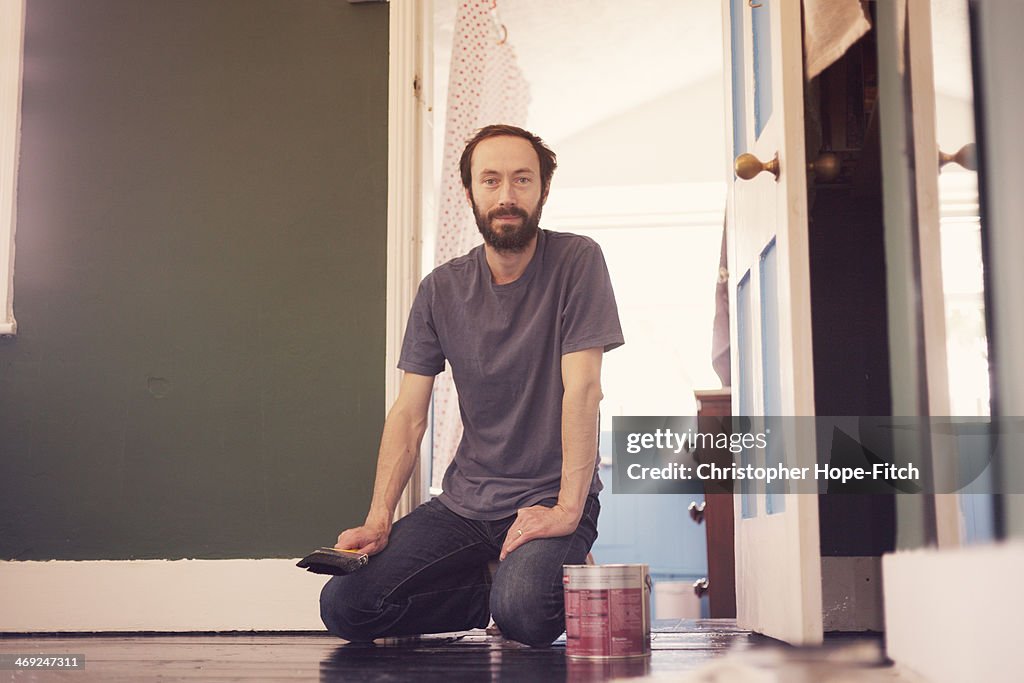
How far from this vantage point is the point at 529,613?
187cm

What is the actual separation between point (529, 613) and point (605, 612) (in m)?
0.24

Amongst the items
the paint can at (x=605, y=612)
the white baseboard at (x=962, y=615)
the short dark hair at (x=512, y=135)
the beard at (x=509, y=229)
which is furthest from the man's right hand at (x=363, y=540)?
the white baseboard at (x=962, y=615)

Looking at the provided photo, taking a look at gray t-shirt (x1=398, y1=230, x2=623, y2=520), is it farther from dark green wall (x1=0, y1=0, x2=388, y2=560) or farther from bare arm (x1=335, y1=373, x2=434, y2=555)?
dark green wall (x1=0, y1=0, x2=388, y2=560)

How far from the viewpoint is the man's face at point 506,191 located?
7.09 ft

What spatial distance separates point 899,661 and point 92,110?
7.27ft

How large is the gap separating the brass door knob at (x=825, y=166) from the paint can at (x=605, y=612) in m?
1.07

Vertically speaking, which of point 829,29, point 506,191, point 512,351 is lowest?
point 512,351

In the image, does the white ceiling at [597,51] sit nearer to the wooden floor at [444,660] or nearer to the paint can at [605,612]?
the wooden floor at [444,660]

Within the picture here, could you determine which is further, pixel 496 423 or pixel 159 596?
pixel 159 596

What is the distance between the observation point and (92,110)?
102 inches

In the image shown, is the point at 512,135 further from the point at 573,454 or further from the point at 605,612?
the point at 605,612

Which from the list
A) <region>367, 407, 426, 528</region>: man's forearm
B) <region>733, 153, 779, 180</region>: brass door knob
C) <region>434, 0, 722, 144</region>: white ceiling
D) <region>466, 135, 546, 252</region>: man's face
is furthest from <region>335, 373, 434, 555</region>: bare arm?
<region>434, 0, 722, 144</region>: white ceiling

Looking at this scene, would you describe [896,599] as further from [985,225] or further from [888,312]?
[888,312]

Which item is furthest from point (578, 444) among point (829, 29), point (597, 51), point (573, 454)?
point (597, 51)
